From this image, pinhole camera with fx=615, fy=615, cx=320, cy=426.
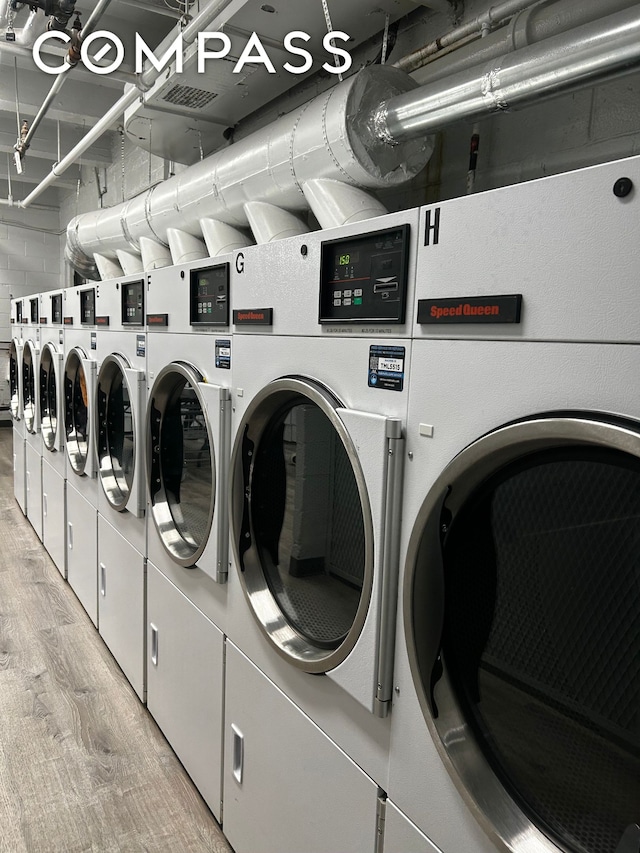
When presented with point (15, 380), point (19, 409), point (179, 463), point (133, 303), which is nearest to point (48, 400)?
point (19, 409)

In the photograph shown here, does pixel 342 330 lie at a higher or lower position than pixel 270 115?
lower

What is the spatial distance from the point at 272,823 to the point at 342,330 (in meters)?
1.41

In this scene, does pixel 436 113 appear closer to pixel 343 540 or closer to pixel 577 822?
pixel 343 540

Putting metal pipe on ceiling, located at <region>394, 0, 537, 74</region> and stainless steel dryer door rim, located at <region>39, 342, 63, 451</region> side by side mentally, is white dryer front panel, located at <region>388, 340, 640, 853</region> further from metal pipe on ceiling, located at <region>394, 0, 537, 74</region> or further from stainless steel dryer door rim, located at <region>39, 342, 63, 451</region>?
stainless steel dryer door rim, located at <region>39, 342, 63, 451</region>

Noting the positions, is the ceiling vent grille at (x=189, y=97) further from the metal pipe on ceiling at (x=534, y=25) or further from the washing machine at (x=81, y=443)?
the metal pipe on ceiling at (x=534, y=25)

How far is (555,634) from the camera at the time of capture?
1.01 meters

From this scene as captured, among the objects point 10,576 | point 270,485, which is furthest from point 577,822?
point 10,576

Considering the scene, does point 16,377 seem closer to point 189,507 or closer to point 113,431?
point 113,431

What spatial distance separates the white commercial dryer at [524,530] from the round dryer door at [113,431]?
80.7 inches

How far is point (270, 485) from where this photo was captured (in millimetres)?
1851

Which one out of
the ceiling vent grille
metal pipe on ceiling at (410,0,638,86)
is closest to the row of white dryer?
metal pipe on ceiling at (410,0,638,86)

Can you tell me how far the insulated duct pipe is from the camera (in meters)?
1.20

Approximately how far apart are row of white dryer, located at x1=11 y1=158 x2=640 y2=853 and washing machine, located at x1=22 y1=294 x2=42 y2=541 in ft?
9.89

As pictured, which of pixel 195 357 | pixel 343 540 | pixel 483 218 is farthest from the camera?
pixel 195 357
